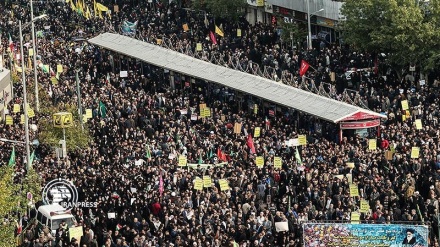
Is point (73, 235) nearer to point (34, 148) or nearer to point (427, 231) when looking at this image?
point (427, 231)

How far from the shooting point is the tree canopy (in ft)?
227

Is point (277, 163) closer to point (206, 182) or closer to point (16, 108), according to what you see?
point (206, 182)

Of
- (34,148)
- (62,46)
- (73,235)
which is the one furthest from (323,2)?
(73,235)

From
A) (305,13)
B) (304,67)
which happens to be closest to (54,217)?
(304,67)

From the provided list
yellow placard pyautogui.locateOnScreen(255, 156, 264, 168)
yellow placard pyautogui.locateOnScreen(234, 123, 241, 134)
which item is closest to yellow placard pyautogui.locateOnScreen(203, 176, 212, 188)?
yellow placard pyautogui.locateOnScreen(255, 156, 264, 168)

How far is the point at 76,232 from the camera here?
4775 centimetres

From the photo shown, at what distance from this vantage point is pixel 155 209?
5028 centimetres

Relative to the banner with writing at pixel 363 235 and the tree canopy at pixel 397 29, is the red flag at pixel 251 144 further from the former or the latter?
the tree canopy at pixel 397 29

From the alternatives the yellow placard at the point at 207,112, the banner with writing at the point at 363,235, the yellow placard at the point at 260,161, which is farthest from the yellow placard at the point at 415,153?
the yellow placard at the point at 207,112

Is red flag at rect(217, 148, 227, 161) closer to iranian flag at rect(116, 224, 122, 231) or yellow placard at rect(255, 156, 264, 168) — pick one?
yellow placard at rect(255, 156, 264, 168)

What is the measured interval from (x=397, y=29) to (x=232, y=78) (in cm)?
785

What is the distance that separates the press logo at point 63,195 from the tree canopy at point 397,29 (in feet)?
72.8

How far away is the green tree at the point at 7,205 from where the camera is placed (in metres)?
47.0

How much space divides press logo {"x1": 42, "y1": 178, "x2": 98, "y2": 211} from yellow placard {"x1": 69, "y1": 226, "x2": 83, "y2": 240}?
9.67 ft
